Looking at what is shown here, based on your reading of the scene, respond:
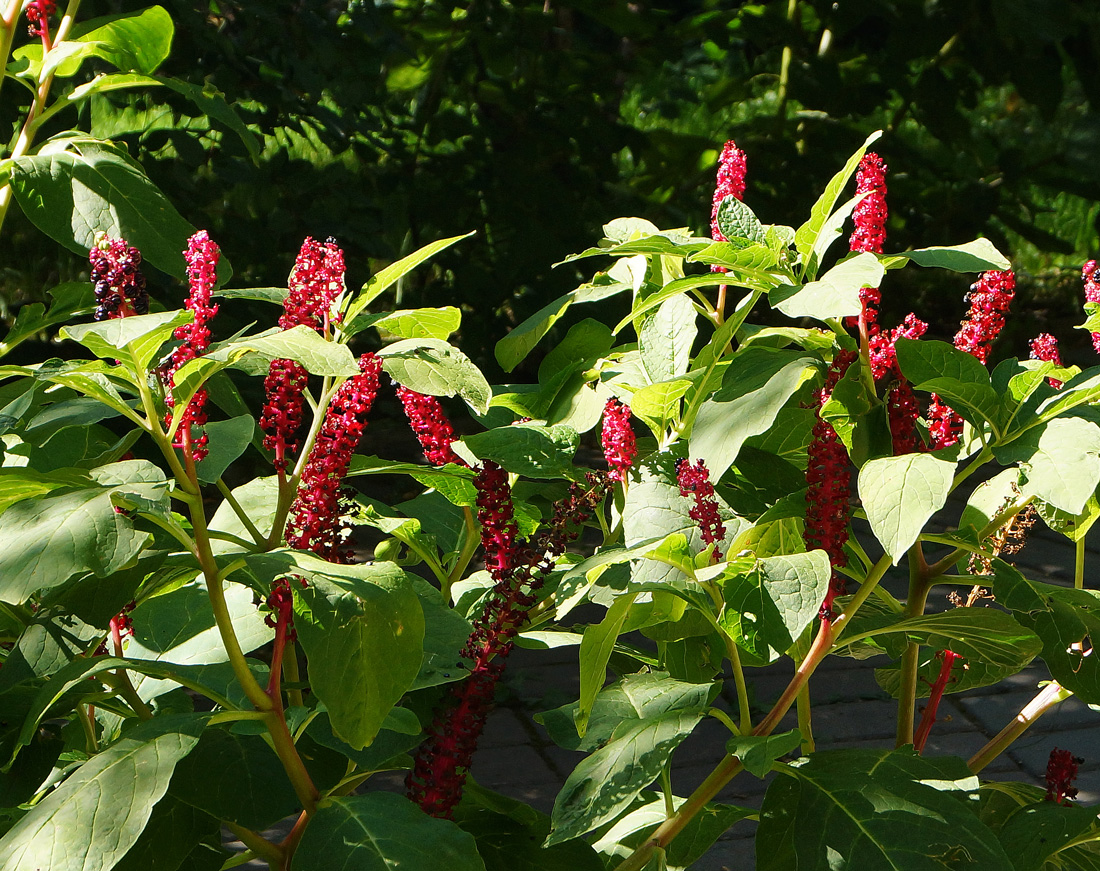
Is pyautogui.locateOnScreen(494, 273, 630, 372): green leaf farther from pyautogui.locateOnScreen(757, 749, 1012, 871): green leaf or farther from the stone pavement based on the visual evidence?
the stone pavement

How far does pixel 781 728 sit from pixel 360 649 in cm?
237

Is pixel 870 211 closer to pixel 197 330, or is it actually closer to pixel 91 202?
pixel 197 330

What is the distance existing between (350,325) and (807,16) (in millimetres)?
4566

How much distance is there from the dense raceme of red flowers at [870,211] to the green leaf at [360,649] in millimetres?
527

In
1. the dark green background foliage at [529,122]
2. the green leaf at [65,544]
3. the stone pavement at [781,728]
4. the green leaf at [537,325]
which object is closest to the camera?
the green leaf at [65,544]

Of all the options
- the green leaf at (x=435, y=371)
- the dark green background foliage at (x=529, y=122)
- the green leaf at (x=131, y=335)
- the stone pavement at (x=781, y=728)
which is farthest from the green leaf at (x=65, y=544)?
the dark green background foliage at (x=529, y=122)

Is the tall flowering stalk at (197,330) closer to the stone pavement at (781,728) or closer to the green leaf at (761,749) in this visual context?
the green leaf at (761,749)

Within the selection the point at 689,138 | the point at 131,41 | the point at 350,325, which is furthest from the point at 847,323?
the point at 689,138

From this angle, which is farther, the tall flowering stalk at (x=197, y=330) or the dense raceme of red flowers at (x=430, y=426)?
the dense raceme of red flowers at (x=430, y=426)

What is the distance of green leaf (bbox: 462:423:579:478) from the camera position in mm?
1017

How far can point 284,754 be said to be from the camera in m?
0.96

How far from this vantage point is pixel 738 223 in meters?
1.09

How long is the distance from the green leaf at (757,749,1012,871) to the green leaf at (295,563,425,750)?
0.38m

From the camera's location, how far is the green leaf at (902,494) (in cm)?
87
